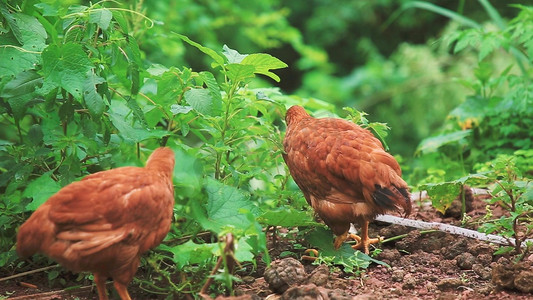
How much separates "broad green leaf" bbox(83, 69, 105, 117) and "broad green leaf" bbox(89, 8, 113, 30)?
24 cm

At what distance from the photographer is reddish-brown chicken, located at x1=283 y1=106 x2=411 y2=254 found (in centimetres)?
342

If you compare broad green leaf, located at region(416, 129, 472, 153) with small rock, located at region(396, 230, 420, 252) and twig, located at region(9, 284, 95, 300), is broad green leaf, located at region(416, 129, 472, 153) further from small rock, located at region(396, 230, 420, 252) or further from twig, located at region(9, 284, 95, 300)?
twig, located at region(9, 284, 95, 300)

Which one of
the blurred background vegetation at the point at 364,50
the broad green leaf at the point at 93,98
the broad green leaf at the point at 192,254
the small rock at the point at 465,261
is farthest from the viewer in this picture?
the blurred background vegetation at the point at 364,50

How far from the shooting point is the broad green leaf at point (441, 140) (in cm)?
496

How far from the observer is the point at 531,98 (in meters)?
4.83

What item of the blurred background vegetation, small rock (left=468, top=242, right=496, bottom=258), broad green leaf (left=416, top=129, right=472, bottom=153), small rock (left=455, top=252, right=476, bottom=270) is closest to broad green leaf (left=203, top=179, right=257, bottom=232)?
small rock (left=455, top=252, right=476, bottom=270)

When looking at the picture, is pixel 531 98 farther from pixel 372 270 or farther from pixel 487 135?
pixel 372 270

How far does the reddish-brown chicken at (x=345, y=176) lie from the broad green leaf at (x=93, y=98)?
1.07 metres

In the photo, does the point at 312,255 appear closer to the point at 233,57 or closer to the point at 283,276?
the point at 283,276

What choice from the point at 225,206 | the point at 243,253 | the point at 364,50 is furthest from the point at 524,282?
the point at 364,50

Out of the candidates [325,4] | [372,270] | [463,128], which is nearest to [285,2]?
[325,4]

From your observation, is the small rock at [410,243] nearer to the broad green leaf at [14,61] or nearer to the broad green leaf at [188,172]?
the broad green leaf at [188,172]

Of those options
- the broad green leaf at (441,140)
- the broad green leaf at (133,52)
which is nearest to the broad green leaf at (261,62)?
the broad green leaf at (133,52)

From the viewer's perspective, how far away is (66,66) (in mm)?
3051
